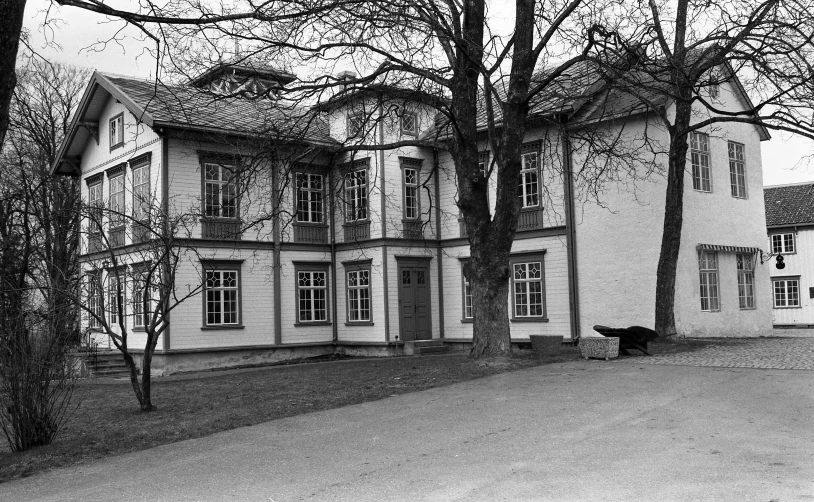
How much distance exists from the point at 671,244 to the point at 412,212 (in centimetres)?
948

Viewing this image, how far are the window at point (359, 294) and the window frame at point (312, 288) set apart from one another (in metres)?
0.76

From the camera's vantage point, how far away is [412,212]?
27031mm

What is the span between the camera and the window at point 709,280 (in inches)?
915

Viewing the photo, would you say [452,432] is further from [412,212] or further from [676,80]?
[412,212]

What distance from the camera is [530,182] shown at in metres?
24.8

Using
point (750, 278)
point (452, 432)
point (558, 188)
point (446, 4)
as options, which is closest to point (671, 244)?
point (558, 188)

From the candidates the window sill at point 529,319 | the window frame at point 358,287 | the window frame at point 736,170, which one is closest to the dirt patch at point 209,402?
the window frame at point 358,287

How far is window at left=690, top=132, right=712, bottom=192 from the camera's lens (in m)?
23.6

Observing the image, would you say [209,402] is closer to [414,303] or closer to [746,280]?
[414,303]

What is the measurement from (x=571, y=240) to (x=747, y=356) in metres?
7.42

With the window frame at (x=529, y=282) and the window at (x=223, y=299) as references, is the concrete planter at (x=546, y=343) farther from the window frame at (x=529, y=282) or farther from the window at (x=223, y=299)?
the window at (x=223, y=299)

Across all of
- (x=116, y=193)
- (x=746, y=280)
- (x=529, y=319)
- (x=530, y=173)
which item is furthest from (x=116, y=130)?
(x=746, y=280)

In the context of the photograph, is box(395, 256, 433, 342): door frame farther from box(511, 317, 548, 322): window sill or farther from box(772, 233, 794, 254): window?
box(772, 233, 794, 254): window

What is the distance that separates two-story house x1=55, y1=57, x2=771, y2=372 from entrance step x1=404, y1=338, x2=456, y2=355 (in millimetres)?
102
